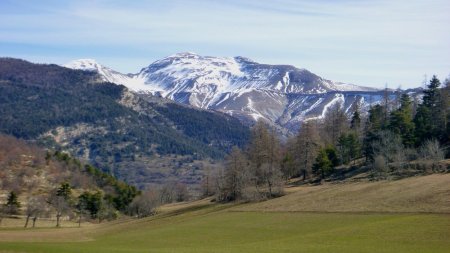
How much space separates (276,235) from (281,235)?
729 millimetres

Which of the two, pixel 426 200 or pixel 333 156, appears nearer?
pixel 426 200

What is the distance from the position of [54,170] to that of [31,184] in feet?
51.6

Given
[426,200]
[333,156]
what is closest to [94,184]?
[333,156]

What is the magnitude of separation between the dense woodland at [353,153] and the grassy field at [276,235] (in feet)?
46.8

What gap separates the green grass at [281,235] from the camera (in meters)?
56.6

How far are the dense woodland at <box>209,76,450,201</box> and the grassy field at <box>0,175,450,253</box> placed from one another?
1425 centimetres

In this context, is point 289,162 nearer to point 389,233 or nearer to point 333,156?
point 333,156

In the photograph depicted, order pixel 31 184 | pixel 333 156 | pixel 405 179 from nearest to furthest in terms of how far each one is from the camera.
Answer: pixel 405 179 < pixel 333 156 < pixel 31 184

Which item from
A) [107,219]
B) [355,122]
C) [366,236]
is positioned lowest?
[107,219]

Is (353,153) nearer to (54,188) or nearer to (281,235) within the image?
(281,235)

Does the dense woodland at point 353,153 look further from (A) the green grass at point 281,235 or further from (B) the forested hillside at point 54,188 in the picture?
(B) the forested hillside at point 54,188

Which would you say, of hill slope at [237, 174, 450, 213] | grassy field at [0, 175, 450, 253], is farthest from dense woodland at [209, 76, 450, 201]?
grassy field at [0, 175, 450, 253]

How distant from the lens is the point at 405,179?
327 ft

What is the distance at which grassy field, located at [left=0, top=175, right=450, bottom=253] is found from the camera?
56906 mm
